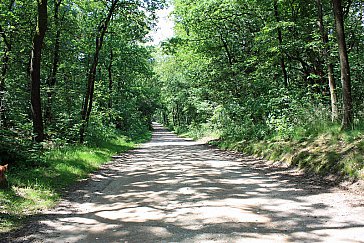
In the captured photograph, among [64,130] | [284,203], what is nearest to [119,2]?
[64,130]

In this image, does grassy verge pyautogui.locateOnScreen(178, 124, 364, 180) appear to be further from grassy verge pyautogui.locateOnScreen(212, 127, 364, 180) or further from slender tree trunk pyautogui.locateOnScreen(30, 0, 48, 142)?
slender tree trunk pyautogui.locateOnScreen(30, 0, 48, 142)

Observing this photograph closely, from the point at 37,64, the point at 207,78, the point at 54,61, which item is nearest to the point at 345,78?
the point at 37,64

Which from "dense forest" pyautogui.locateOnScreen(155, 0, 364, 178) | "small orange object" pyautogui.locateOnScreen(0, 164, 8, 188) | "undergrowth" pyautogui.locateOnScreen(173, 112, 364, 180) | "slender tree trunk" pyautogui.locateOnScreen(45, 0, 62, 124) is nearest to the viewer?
"small orange object" pyautogui.locateOnScreen(0, 164, 8, 188)

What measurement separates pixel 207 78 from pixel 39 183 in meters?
16.1

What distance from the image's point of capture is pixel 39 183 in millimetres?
7789

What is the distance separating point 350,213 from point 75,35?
1705cm

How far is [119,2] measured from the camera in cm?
1808

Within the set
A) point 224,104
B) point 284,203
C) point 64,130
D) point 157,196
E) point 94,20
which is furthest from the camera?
point 224,104

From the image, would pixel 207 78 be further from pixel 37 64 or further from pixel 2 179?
pixel 2 179

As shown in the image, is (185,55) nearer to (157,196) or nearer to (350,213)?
(157,196)

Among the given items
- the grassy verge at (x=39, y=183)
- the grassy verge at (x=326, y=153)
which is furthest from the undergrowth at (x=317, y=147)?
the grassy verge at (x=39, y=183)

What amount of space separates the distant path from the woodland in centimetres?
92

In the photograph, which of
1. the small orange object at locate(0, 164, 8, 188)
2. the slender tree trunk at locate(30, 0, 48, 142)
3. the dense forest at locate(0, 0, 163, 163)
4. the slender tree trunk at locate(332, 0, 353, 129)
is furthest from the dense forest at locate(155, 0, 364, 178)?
the slender tree trunk at locate(30, 0, 48, 142)

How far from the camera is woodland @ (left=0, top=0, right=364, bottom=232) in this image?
29.3 feet
